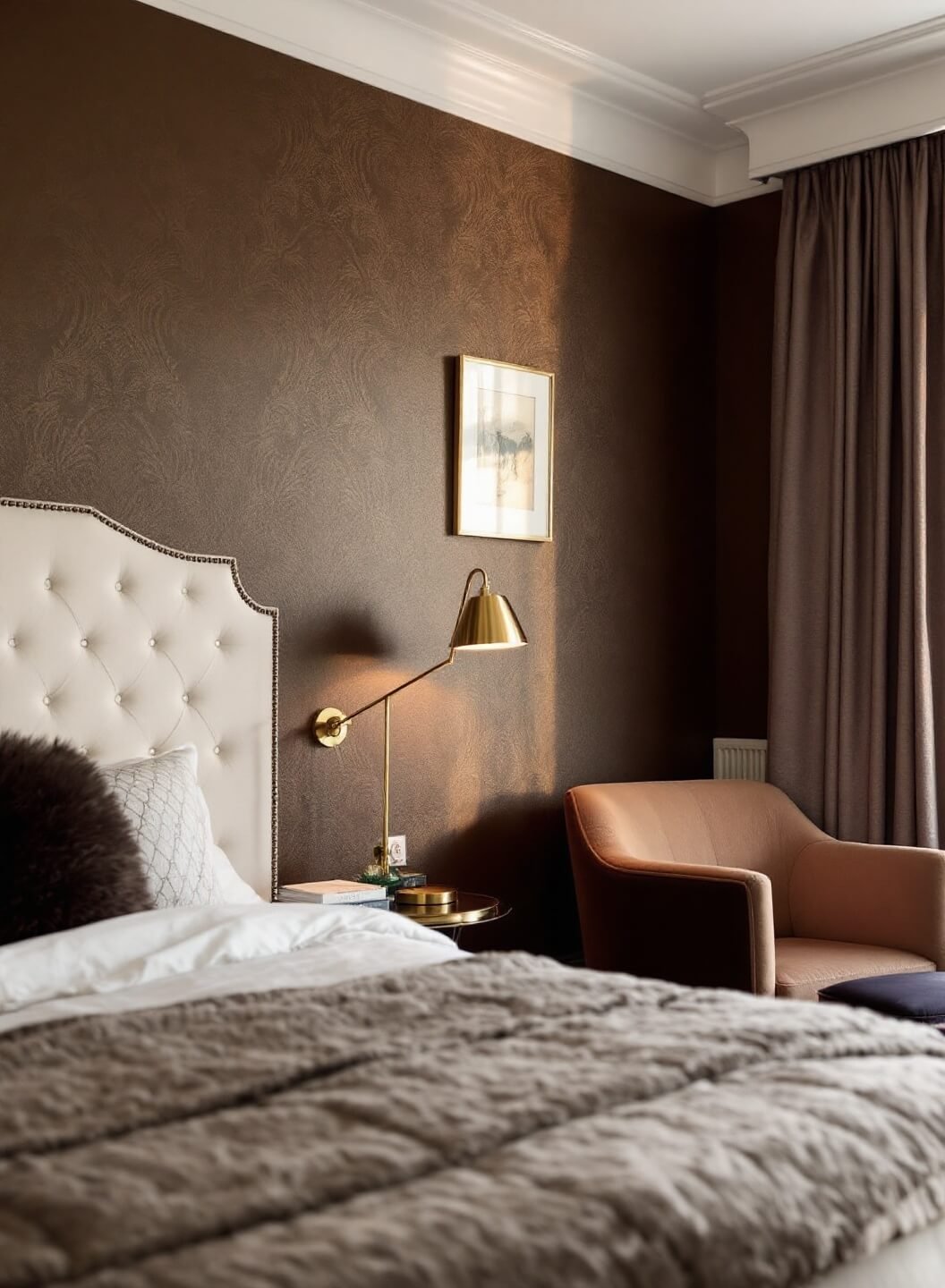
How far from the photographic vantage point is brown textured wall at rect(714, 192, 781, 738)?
15.9 ft

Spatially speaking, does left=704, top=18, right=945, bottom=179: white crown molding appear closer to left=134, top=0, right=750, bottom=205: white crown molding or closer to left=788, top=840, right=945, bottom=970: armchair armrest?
left=134, top=0, right=750, bottom=205: white crown molding

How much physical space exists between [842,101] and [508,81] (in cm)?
109

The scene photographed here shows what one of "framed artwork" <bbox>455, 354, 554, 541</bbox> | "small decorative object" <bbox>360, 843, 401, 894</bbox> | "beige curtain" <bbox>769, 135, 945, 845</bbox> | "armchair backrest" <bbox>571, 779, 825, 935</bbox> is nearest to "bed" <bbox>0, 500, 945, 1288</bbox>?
"small decorative object" <bbox>360, 843, 401, 894</bbox>

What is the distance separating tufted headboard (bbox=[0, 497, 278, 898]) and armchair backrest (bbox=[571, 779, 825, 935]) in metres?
1.00

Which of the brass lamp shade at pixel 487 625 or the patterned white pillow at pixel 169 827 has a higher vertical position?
the brass lamp shade at pixel 487 625

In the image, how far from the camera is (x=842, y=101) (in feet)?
14.5

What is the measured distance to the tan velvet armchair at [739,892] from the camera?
3.50 m

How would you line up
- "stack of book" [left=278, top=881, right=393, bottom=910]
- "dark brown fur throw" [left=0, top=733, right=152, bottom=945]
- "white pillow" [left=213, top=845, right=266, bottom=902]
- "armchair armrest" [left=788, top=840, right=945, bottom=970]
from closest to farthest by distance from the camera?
"dark brown fur throw" [left=0, top=733, right=152, bottom=945]
"white pillow" [left=213, top=845, right=266, bottom=902]
"stack of book" [left=278, top=881, right=393, bottom=910]
"armchair armrest" [left=788, top=840, right=945, bottom=970]

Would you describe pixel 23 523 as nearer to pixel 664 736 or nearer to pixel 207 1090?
pixel 207 1090

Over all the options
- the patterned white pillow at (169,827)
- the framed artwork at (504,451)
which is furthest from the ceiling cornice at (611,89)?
the patterned white pillow at (169,827)

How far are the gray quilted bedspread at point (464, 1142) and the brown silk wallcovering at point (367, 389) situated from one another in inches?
70.1

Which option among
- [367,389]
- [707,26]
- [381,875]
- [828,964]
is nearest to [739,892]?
[828,964]

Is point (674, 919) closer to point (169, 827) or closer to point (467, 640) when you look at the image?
point (467, 640)

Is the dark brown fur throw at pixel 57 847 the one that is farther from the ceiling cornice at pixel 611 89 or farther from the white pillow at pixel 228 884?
the ceiling cornice at pixel 611 89
